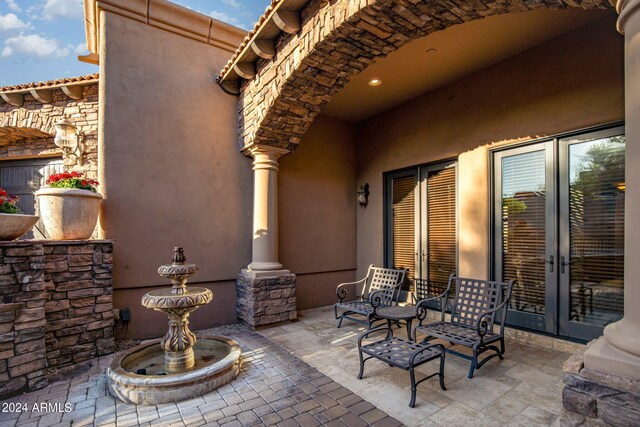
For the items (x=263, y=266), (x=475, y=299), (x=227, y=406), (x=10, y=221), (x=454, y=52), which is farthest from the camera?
(x=263, y=266)

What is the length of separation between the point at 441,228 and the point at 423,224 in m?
0.32

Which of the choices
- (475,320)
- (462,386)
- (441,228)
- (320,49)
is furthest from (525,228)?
(320,49)

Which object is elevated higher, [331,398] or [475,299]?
[475,299]

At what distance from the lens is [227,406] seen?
2410mm

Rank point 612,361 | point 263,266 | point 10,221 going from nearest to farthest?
point 612,361
point 10,221
point 263,266

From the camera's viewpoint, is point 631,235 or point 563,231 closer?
point 631,235

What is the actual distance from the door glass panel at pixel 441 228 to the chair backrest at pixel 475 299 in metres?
1.00

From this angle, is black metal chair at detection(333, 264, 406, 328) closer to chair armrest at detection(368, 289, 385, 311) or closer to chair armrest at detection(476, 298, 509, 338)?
chair armrest at detection(368, 289, 385, 311)

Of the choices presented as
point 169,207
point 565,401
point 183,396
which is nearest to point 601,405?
point 565,401

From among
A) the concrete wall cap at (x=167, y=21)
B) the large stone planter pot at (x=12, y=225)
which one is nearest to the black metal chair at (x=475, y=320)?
the large stone planter pot at (x=12, y=225)

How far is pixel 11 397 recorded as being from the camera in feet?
8.54

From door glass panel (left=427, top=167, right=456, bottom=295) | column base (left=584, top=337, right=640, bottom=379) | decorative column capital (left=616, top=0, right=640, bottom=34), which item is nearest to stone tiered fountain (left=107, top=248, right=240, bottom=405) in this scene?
column base (left=584, top=337, right=640, bottom=379)

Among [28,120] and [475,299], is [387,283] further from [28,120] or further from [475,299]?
[28,120]

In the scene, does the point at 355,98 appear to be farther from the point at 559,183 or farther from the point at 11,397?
the point at 11,397
